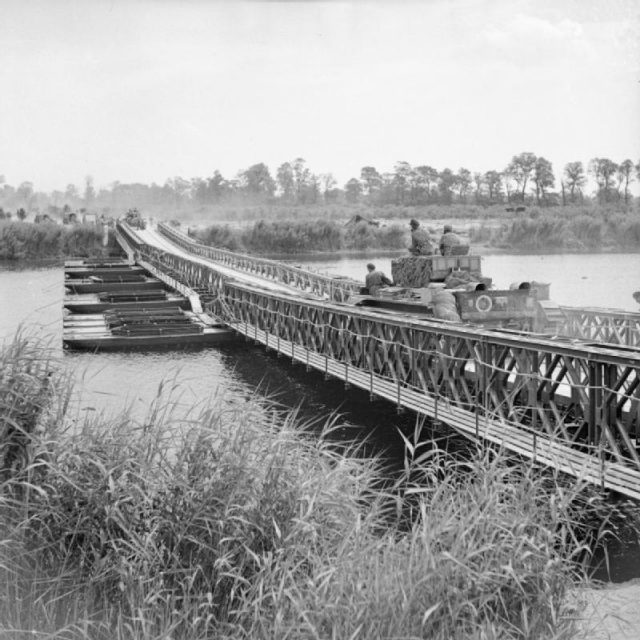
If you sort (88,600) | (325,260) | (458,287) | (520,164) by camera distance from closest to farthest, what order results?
(88,600), (458,287), (325,260), (520,164)

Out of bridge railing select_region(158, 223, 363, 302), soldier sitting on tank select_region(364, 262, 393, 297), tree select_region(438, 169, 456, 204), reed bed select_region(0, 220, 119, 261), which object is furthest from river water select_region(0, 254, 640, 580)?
tree select_region(438, 169, 456, 204)

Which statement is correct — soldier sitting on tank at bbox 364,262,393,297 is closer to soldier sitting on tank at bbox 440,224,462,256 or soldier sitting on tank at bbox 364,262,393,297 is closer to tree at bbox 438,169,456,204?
soldier sitting on tank at bbox 440,224,462,256

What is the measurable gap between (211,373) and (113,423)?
21.1 meters

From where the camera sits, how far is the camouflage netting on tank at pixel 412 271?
26.1 m

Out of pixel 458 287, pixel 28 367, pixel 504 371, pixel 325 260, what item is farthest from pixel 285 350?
pixel 325 260

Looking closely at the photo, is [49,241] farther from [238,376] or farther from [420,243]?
[420,243]

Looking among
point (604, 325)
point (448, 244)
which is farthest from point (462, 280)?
point (604, 325)

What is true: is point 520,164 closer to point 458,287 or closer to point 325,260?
point 325,260

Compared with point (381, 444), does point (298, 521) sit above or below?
above

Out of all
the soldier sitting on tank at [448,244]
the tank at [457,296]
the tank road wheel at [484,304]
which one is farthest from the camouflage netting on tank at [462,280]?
the tank road wheel at [484,304]

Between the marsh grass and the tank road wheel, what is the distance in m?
12.7

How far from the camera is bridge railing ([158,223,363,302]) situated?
137 ft

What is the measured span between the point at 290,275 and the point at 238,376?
21566 mm

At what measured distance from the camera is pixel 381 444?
20984 mm
